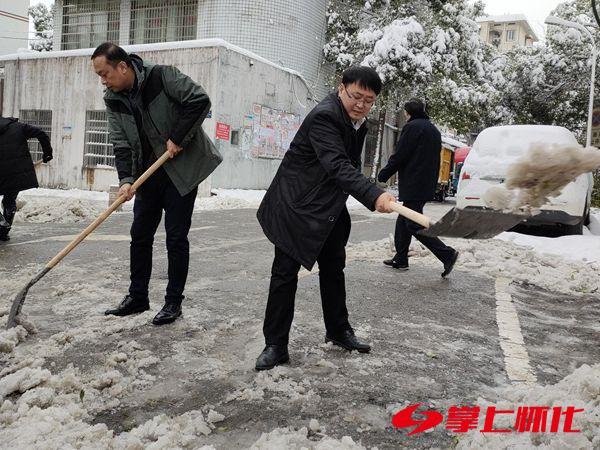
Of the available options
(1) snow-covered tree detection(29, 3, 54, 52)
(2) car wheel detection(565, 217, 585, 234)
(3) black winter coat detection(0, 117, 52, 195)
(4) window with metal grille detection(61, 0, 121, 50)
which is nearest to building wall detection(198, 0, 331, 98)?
(4) window with metal grille detection(61, 0, 121, 50)

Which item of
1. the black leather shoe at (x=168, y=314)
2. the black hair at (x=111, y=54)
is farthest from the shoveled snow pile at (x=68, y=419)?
the black hair at (x=111, y=54)

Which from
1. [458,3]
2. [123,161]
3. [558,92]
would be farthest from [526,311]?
[558,92]

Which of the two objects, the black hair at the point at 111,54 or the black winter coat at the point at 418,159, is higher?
the black hair at the point at 111,54

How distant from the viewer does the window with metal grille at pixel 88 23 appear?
2150cm

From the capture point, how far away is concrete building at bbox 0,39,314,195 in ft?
50.0

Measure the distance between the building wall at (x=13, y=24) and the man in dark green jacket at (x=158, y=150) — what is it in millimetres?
39166

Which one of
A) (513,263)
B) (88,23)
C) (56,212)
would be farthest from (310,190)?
(88,23)

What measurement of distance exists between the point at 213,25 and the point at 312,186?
57.1ft

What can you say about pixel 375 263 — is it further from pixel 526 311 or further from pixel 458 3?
pixel 458 3

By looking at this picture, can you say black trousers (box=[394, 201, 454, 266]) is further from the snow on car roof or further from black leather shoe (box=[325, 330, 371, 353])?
the snow on car roof

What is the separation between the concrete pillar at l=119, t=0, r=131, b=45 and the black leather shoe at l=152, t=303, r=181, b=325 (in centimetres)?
1949

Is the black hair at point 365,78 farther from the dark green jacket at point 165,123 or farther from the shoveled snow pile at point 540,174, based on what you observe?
the dark green jacket at point 165,123

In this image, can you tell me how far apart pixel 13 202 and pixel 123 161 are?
4.12m

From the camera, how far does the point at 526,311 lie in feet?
15.1
